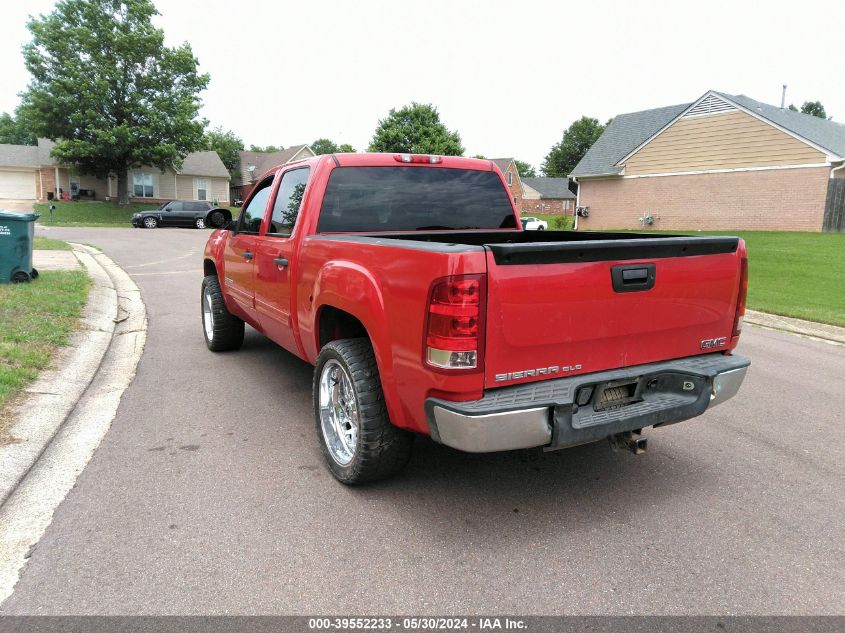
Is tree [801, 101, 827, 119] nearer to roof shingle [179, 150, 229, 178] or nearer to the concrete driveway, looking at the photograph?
roof shingle [179, 150, 229, 178]

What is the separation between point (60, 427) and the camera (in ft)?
14.6

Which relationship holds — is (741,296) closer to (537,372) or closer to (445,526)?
(537,372)

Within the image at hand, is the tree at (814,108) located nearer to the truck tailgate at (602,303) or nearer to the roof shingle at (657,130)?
the roof shingle at (657,130)

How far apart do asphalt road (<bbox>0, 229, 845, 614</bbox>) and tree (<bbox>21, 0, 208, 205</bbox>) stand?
36.2m

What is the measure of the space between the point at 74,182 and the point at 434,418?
164 ft

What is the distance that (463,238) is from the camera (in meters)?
4.55

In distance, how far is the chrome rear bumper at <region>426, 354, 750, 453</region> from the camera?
9.04ft

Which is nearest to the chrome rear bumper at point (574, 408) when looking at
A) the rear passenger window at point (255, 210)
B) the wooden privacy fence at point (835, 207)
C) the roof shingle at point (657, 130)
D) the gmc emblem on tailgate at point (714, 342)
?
the gmc emblem on tailgate at point (714, 342)

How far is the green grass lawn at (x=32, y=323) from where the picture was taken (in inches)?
204

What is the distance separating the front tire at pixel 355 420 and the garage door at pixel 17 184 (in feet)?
167

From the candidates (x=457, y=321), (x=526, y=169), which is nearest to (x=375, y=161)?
(x=457, y=321)

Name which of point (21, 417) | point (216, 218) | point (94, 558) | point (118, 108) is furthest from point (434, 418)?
point (118, 108)

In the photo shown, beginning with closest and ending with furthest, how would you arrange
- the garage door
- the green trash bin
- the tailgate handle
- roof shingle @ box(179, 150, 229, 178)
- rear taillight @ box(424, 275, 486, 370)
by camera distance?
rear taillight @ box(424, 275, 486, 370)
the tailgate handle
the green trash bin
the garage door
roof shingle @ box(179, 150, 229, 178)

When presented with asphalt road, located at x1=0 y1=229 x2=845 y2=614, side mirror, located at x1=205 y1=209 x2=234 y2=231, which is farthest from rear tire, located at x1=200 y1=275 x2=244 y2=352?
asphalt road, located at x1=0 y1=229 x2=845 y2=614
